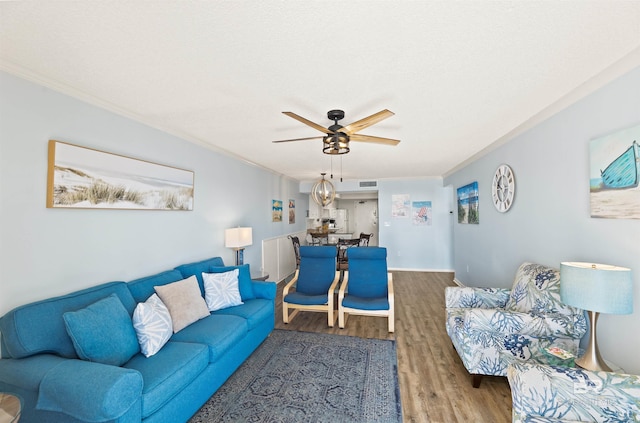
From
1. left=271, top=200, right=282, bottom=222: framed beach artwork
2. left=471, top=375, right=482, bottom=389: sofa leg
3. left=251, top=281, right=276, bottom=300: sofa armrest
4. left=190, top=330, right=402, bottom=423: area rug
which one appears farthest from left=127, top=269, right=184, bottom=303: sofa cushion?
left=271, top=200, right=282, bottom=222: framed beach artwork

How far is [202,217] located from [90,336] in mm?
2004

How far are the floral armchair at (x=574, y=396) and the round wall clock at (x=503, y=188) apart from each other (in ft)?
7.70

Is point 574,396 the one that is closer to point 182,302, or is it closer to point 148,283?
point 182,302

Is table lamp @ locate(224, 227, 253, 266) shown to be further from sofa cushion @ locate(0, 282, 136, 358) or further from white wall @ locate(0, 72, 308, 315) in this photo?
sofa cushion @ locate(0, 282, 136, 358)

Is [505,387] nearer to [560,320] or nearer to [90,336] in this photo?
[560,320]

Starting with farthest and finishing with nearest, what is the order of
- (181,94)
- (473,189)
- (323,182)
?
(473,189) < (323,182) < (181,94)

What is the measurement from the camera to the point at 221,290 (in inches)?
116

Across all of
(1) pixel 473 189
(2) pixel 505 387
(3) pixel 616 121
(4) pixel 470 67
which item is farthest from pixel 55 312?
(1) pixel 473 189

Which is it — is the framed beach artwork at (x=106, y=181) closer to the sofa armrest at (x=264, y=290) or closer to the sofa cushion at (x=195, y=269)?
the sofa cushion at (x=195, y=269)

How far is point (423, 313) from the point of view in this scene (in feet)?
13.3

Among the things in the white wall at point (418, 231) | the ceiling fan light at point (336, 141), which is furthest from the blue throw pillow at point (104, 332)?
the white wall at point (418, 231)

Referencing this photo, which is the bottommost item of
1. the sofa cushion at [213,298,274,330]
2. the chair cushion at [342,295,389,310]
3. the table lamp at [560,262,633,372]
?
the chair cushion at [342,295,389,310]

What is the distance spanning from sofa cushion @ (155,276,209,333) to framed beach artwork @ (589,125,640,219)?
3.40 metres

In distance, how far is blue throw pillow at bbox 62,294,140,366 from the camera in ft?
5.40
